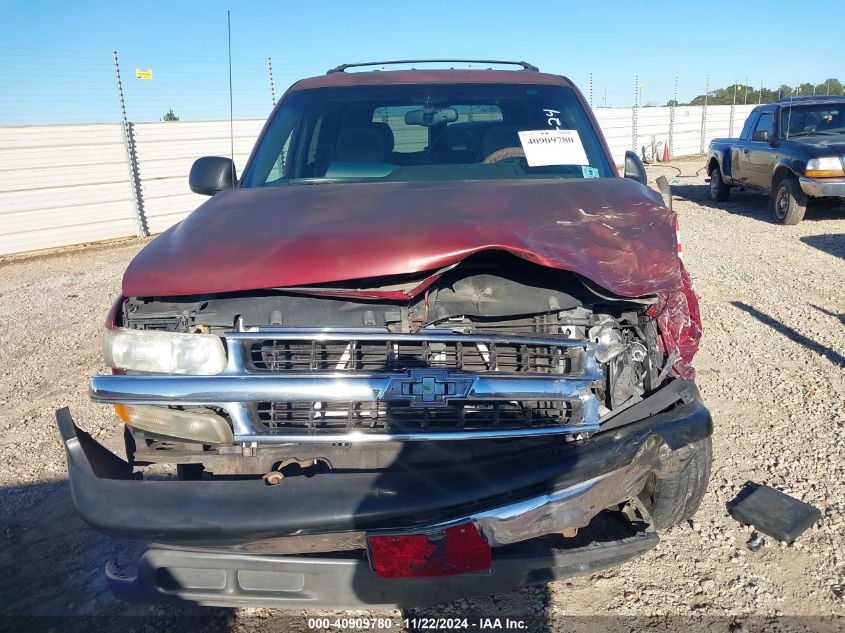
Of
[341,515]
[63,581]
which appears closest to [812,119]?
[341,515]

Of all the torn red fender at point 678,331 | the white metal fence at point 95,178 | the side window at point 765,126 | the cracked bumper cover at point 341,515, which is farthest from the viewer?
the white metal fence at point 95,178

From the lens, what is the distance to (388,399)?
2.00m

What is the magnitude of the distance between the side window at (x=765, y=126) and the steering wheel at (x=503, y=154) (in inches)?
324

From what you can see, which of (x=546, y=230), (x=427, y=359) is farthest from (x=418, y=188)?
(x=427, y=359)

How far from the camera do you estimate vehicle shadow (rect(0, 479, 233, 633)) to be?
2.47 m

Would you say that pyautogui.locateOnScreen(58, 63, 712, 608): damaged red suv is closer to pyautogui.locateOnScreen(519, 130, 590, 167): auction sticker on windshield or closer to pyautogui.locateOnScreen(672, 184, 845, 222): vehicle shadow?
pyautogui.locateOnScreen(519, 130, 590, 167): auction sticker on windshield

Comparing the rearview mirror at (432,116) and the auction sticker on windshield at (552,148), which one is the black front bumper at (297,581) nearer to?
the auction sticker on windshield at (552,148)

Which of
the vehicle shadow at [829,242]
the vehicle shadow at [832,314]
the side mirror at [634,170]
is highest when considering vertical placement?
the side mirror at [634,170]

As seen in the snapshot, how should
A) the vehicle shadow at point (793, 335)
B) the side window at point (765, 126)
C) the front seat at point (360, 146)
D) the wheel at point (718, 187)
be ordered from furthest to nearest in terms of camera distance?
the wheel at point (718, 187) < the side window at point (765, 126) < the vehicle shadow at point (793, 335) < the front seat at point (360, 146)

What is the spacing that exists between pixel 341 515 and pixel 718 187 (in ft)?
41.6

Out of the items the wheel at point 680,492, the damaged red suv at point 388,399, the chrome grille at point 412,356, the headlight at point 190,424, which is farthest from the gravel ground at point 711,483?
the chrome grille at point 412,356

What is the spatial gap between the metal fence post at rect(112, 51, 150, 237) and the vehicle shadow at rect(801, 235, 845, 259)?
418 inches

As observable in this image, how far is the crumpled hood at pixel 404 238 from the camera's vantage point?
81.4 inches

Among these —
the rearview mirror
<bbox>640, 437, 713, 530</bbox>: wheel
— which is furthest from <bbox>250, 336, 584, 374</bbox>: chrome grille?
the rearview mirror
